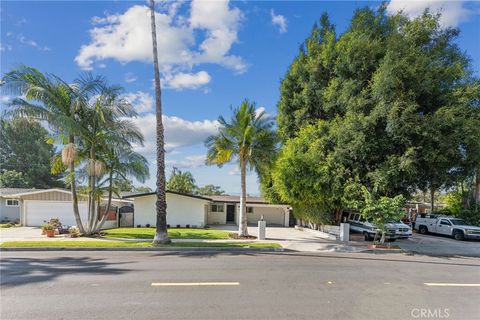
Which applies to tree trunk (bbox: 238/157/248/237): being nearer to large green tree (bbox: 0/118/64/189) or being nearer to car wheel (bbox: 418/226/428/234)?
car wheel (bbox: 418/226/428/234)

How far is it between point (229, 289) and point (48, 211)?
24.3 meters

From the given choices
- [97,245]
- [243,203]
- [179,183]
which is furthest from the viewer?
[179,183]

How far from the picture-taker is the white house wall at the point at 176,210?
2925 centimetres

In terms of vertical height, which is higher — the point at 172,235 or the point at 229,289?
the point at 229,289

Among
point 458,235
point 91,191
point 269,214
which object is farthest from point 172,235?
point 458,235

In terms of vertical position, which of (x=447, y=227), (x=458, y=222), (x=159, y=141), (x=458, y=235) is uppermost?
(x=159, y=141)

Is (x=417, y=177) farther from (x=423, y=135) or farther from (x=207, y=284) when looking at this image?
(x=207, y=284)

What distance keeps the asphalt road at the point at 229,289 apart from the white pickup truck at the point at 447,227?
13.9 m

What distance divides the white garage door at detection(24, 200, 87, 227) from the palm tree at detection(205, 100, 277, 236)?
13.5 metres

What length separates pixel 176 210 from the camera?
29906 mm

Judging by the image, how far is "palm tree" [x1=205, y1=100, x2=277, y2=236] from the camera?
2053 cm

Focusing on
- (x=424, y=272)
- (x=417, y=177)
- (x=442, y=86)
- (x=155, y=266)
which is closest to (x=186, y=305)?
(x=155, y=266)

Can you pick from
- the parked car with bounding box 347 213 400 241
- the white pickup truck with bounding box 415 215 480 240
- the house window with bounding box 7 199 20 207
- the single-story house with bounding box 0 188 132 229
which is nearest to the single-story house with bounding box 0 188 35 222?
the house window with bounding box 7 199 20 207

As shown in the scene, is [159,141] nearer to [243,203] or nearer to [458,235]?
[243,203]
